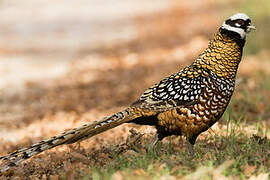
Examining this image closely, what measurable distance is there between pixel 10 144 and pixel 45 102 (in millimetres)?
2552

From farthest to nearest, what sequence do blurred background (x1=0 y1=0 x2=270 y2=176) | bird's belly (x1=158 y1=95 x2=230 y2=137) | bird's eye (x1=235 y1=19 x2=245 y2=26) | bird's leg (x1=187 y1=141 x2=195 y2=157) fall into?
blurred background (x1=0 y1=0 x2=270 y2=176), bird's eye (x1=235 y1=19 x2=245 y2=26), bird's leg (x1=187 y1=141 x2=195 y2=157), bird's belly (x1=158 y1=95 x2=230 y2=137)

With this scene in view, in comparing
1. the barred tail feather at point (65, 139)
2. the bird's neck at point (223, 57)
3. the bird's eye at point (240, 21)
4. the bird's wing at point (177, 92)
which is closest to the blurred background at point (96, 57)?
the bird's wing at point (177, 92)

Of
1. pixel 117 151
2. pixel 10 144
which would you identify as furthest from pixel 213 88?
pixel 10 144

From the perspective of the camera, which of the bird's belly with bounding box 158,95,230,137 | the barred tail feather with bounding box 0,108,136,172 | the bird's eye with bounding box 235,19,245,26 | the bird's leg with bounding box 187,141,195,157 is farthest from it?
the bird's eye with bounding box 235,19,245,26

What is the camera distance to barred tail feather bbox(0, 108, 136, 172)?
4.75 meters

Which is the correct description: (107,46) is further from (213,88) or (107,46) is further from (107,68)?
(213,88)

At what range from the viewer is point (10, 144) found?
7.20 meters

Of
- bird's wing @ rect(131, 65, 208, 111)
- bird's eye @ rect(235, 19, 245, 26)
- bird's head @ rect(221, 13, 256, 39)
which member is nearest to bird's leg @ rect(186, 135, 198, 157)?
bird's wing @ rect(131, 65, 208, 111)

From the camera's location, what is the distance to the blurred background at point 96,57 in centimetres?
860

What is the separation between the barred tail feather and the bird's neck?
104 centimetres

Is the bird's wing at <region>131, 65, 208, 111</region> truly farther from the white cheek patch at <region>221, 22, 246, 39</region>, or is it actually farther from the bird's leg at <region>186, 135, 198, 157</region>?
the white cheek patch at <region>221, 22, 246, 39</region>

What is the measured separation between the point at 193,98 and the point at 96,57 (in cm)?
856

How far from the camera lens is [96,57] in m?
13.5

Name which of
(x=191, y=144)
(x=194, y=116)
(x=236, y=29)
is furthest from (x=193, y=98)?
(x=236, y=29)
